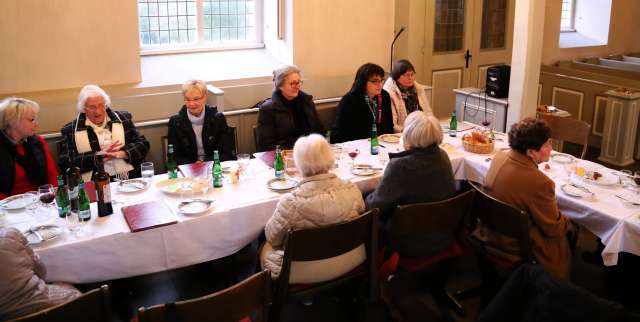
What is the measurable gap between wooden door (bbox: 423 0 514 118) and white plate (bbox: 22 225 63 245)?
5.30 metres

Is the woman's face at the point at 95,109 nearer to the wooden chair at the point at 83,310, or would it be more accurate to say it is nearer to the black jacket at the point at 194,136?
the black jacket at the point at 194,136

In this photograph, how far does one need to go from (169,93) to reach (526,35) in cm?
321

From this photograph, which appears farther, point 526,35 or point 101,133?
point 526,35

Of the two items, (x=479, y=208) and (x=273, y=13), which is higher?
(x=273, y=13)

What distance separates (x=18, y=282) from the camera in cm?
213

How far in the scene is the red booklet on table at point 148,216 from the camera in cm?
279

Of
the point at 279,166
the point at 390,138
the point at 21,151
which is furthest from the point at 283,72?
the point at 21,151

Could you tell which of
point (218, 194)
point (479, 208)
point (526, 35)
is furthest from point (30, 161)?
point (526, 35)

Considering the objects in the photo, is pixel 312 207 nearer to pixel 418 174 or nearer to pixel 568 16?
pixel 418 174

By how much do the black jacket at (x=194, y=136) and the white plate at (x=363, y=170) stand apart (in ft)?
3.62

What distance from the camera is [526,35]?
17.2 ft

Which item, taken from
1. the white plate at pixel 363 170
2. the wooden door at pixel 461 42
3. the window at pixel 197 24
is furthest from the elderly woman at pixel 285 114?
the wooden door at pixel 461 42

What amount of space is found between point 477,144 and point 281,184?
1.44 meters

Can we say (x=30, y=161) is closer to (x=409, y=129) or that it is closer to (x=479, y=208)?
(x=409, y=129)
